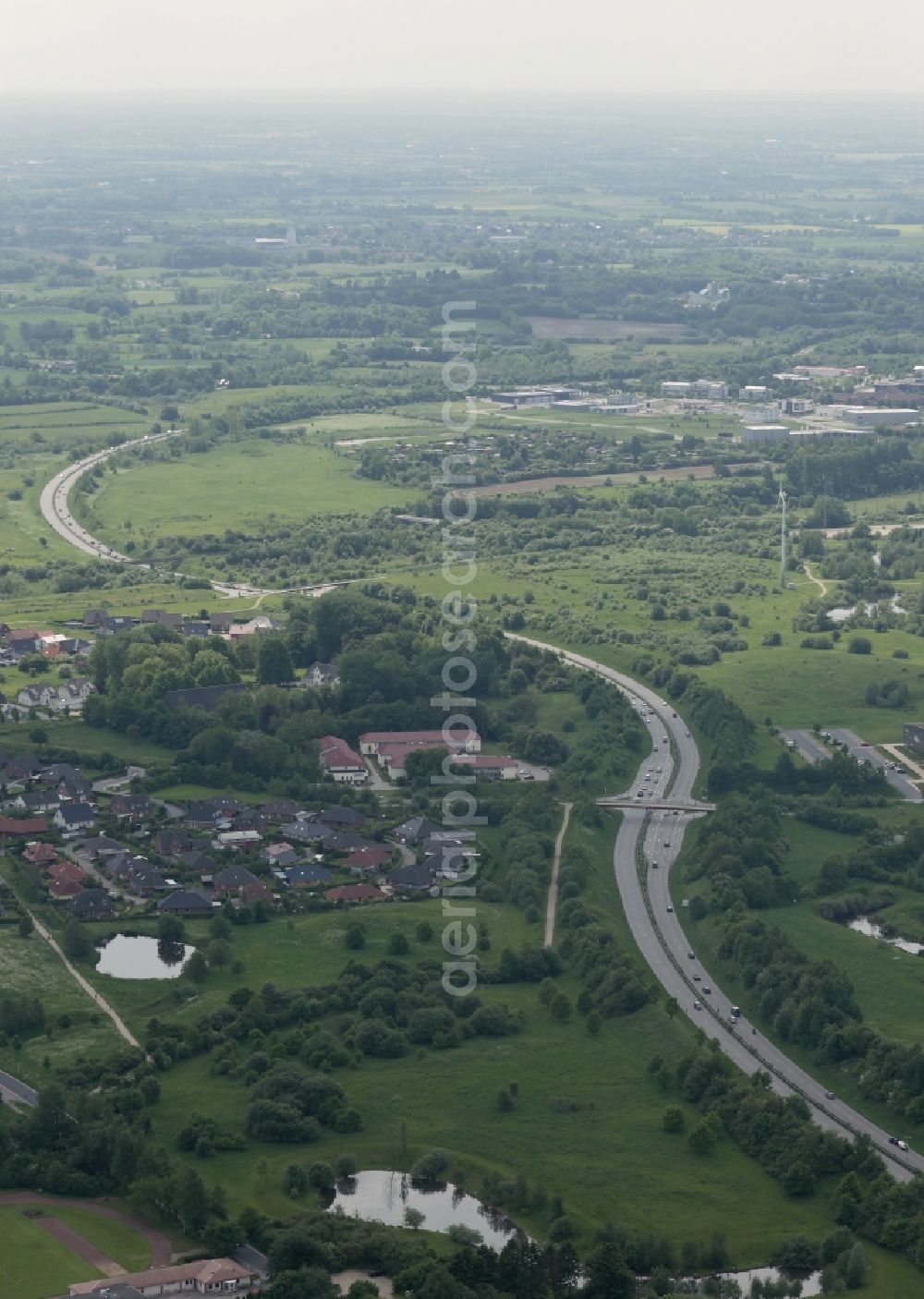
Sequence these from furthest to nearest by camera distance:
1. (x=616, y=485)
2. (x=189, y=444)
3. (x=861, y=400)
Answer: (x=861, y=400), (x=189, y=444), (x=616, y=485)

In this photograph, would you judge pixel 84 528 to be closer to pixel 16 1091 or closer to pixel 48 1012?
pixel 48 1012

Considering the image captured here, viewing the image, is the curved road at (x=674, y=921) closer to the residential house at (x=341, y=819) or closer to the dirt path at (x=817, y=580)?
the residential house at (x=341, y=819)

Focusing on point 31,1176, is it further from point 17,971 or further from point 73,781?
point 73,781

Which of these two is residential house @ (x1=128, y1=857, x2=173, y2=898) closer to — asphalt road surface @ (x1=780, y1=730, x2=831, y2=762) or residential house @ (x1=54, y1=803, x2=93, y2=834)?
residential house @ (x1=54, y1=803, x2=93, y2=834)

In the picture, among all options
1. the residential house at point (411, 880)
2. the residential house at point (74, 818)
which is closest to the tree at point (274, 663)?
the residential house at point (74, 818)

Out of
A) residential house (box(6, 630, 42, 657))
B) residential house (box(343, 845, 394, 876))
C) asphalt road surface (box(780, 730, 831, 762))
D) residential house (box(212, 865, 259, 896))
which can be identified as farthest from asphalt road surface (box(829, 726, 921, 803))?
residential house (box(6, 630, 42, 657))

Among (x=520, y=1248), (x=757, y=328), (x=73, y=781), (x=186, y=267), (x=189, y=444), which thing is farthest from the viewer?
(x=186, y=267)

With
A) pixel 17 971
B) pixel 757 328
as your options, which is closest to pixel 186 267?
pixel 757 328
